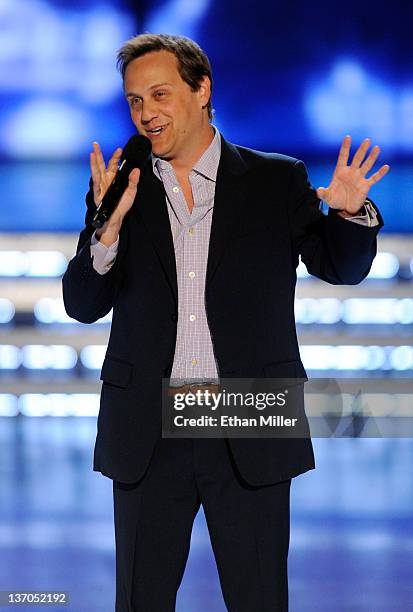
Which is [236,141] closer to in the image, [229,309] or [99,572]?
[99,572]

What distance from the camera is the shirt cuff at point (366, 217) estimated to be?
5.76 ft

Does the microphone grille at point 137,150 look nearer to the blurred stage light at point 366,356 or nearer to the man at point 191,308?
the man at point 191,308

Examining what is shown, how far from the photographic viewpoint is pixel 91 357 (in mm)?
5090

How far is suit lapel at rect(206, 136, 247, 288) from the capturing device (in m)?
1.78

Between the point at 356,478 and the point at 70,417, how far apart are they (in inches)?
66.2

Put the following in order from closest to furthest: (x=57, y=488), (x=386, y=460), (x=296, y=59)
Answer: (x=57, y=488)
(x=386, y=460)
(x=296, y=59)

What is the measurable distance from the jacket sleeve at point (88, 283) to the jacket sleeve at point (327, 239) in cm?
31

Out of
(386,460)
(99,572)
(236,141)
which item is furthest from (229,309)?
(236,141)

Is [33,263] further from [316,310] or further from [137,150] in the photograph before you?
[137,150]

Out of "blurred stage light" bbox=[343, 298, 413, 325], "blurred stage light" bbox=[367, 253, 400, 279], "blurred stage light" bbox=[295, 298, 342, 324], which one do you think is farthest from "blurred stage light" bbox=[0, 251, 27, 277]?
"blurred stage light" bbox=[367, 253, 400, 279]

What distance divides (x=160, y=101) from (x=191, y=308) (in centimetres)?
35

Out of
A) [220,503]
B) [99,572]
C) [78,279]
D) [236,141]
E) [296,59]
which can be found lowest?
[99,572]

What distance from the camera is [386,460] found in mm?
4336

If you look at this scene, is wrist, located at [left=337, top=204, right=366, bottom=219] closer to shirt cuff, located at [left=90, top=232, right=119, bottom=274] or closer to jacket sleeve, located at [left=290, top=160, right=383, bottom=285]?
jacket sleeve, located at [left=290, top=160, right=383, bottom=285]
